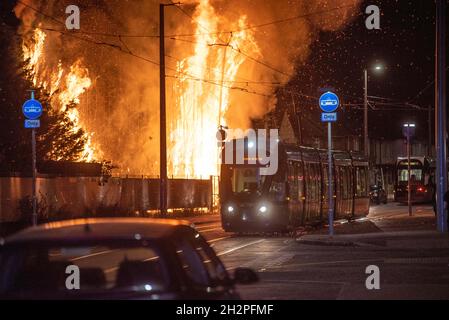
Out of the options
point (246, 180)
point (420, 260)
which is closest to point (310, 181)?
point (246, 180)

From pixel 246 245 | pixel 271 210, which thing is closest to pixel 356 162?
pixel 271 210

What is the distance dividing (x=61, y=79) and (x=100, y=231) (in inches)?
1855

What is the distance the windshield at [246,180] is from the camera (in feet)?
99.9

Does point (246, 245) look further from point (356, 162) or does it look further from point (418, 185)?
point (418, 185)

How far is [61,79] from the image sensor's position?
2072 inches

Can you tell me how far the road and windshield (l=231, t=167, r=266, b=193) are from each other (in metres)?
1.69

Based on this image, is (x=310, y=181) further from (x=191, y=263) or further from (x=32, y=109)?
(x=191, y=263)

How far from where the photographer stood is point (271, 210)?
3023 centimetres

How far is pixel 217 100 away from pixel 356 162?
18.4 m

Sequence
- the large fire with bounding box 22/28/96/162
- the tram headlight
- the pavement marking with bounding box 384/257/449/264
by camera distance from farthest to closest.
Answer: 1. the large fire with bounding box 22/28/96/162
2. the tram headlight
3. the pavement marking with bounding box 384/257/449/264

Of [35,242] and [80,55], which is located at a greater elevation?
[80,55]

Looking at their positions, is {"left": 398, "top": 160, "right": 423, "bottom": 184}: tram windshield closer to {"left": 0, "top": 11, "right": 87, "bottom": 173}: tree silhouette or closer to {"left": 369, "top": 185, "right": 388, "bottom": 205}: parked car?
{"left": 369, "top": 185, "right": 388, "bottom": 205}: parked car

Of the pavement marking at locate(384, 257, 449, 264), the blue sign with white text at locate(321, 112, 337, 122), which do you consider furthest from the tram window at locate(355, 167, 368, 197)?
the pavement marking at locate(384, 257, 449, 264)

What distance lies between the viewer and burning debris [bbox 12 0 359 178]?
52.7 meters
